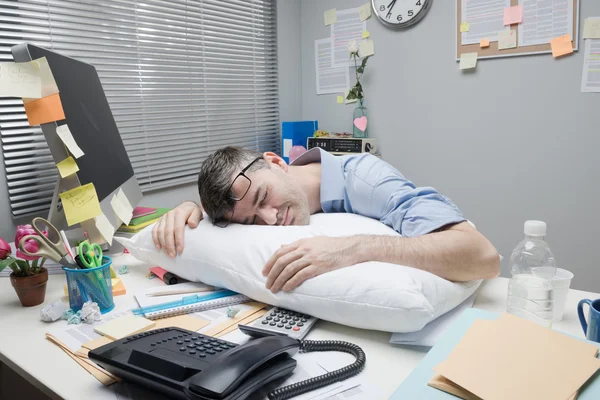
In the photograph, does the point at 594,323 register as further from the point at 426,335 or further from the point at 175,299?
the point at 175,299

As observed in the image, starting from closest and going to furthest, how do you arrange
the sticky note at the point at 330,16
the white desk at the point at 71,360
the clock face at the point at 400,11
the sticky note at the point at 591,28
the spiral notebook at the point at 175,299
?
the white desk at the point at 71,360 < the spiral notebook at the point at 175,299 < the sticky note at the point at 591,28 < the clock face at the point at 400,11 < the sticky note at the point at 330,16

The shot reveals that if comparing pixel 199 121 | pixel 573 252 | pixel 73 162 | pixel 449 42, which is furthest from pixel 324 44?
pixel 73 162

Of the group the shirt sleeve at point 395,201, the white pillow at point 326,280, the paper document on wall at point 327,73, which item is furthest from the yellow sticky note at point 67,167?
the paper document on wall at point 327,73

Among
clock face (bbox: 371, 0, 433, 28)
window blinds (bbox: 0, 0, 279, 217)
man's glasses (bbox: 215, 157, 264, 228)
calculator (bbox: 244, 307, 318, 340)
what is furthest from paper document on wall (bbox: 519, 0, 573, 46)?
calculator (bbox: 244, 307, 318, 340)

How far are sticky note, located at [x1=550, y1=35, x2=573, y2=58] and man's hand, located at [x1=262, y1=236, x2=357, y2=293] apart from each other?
1.70 meters

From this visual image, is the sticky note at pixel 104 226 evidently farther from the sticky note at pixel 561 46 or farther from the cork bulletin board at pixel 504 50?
the sticky note at pixel 561 46

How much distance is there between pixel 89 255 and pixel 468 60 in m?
2.04

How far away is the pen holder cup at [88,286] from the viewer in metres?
0.92

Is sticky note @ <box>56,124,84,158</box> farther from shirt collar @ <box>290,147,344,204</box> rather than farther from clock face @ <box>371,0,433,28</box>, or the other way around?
clock face @ <box>371,0,433,28</box>

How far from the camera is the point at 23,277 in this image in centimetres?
97

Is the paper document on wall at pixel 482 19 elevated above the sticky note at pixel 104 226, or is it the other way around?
the paper document on wall at pixel 482 19

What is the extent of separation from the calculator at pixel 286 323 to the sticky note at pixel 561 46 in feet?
6.14

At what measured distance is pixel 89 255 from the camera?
3.11ft

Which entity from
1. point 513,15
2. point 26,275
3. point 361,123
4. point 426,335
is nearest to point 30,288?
point 26,275
